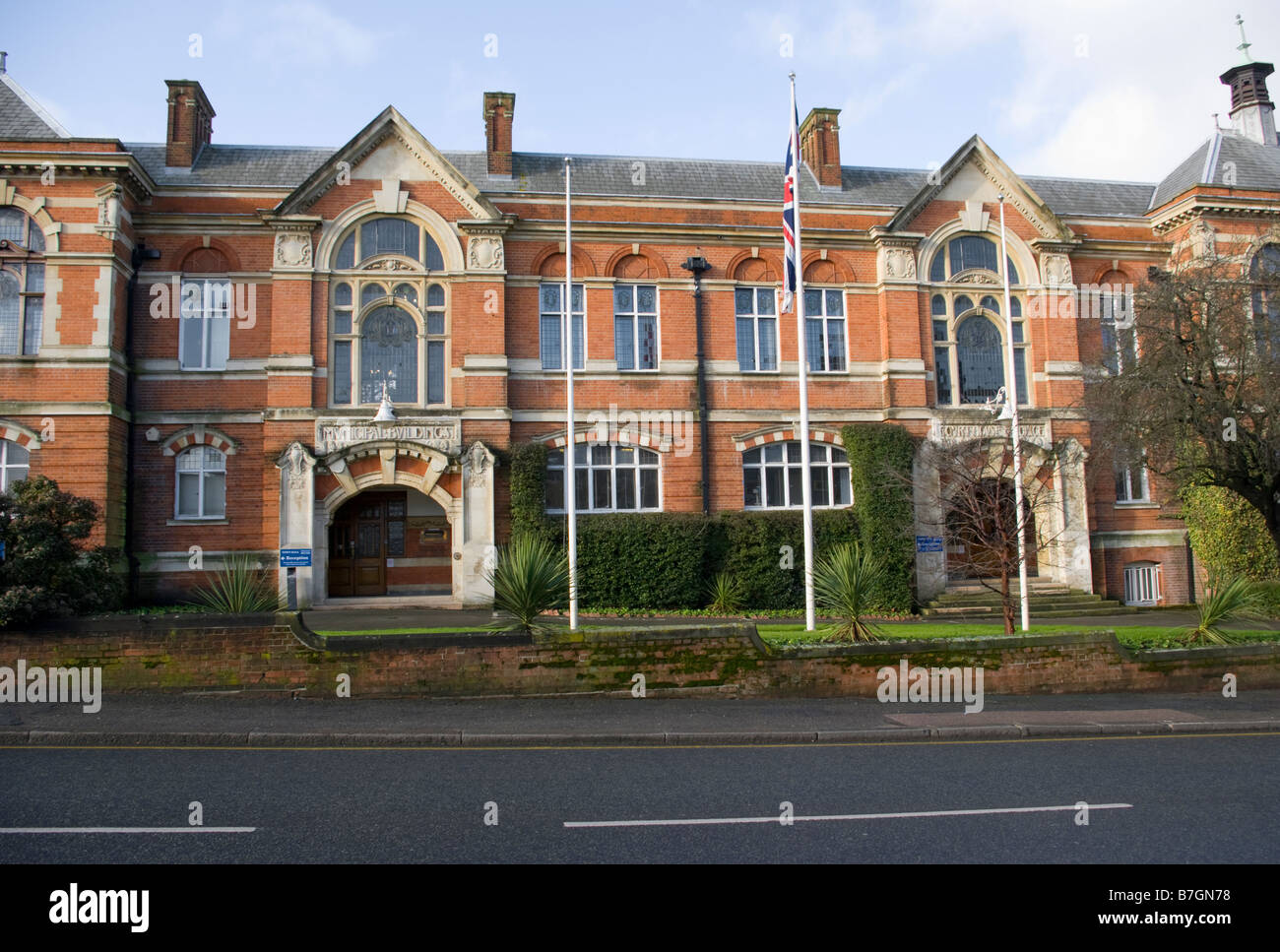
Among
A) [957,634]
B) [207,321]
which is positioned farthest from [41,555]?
[957,634]

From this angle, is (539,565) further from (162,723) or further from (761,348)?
(761,348)

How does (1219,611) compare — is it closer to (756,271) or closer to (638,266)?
(756,271)

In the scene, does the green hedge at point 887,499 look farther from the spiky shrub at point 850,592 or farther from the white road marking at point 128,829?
the white road marking at point 128,829

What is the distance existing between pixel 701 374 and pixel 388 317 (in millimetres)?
8232

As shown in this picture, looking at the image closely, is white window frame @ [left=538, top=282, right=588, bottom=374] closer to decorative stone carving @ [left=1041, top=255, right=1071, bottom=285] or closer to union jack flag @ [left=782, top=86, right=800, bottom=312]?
union jack flag @ [left=782, top=86, right=800, bottom=312]

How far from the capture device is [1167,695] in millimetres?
13312

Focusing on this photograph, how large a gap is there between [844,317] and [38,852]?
22338mm

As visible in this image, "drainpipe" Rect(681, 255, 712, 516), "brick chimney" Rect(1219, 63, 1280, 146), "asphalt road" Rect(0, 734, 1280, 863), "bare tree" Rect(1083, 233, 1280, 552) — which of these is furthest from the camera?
"brick chimney" Rect(1219, 63, 1280, 146)

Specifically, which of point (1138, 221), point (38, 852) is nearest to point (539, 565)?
point (38, 852)

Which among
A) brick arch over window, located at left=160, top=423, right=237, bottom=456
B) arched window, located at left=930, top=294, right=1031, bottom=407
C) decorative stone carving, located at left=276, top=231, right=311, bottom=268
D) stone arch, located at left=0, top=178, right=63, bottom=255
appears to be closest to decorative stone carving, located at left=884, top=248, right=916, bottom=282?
arched window, located at left=930, top=294, right=1031, bottom=407

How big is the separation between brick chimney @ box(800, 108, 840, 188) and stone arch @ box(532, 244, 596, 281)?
7.66 m

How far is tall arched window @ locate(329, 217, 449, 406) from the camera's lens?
74.2ft

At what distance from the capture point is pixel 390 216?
2297cm

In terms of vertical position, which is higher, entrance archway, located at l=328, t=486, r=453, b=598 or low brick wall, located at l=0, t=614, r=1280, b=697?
entrance archway, located at l=328, t=486, r=453, b=598
